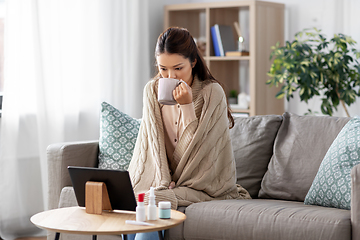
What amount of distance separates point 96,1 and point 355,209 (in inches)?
96.5

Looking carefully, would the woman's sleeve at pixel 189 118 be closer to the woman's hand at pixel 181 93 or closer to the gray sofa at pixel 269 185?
the woman's hand at pixel 181 93

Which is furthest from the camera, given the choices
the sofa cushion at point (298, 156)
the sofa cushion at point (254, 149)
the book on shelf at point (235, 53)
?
the book on shelf at point (235, 53)

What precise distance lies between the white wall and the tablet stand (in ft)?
8.42

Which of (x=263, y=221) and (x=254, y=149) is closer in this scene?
(x=263, y=221)

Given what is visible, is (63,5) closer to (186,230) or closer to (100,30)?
(100,30)

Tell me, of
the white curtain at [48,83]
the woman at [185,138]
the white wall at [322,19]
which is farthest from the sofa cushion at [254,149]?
the white wall at [322,19]

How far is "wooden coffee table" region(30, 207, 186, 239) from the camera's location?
145cm

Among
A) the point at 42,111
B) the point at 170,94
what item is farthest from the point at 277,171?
the point at 42,111

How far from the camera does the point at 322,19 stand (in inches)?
153

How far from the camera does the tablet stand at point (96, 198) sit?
163 centimetres

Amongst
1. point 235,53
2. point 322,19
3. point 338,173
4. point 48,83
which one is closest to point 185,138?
point 338,173

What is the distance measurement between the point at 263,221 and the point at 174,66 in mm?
715

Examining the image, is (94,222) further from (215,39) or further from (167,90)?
(215,39)

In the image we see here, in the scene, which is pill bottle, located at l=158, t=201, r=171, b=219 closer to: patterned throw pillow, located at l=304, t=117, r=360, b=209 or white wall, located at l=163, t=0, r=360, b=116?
patterned throw pillow, located at l=304, t=117, r=360, b=209
